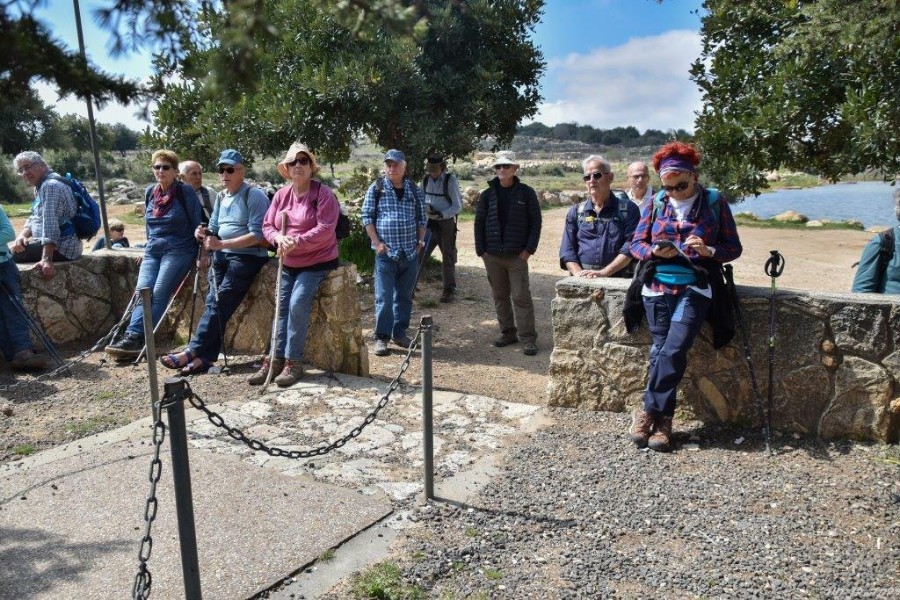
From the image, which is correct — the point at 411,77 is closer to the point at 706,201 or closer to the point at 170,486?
the point at 706,201

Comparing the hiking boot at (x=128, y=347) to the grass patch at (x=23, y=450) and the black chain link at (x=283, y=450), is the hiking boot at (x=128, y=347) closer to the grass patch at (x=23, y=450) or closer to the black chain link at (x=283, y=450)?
the grass patch at (x=23, y=450)

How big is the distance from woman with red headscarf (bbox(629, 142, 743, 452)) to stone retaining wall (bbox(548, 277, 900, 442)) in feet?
0.99

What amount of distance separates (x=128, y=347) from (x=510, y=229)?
3598 mm

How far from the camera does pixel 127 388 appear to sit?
598cm

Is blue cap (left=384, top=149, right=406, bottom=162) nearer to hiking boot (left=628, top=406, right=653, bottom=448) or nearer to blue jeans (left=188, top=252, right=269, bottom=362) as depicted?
blue jeans (left=188, top=252, right=269, bottom=362)

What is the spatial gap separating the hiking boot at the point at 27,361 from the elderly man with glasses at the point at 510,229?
402 centimetres

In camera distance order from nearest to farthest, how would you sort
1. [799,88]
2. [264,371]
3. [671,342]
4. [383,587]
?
[383,587], [671,342], [799,88], [264,371]

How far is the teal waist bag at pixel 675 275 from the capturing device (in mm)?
4484

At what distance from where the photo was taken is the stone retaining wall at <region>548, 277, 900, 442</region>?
4.46m

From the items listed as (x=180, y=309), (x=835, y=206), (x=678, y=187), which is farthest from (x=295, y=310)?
(x=835, y=206)

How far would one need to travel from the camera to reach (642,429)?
4578mm

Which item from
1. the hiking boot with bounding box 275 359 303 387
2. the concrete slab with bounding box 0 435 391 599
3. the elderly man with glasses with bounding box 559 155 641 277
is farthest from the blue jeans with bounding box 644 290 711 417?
the hiking boot with bounding box 275 359 303 387

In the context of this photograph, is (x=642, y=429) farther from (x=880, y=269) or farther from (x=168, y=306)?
(x=168, y=306)

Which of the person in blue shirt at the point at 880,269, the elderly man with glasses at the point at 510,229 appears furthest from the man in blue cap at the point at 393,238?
the person in blue shirt at the point at 880,269
